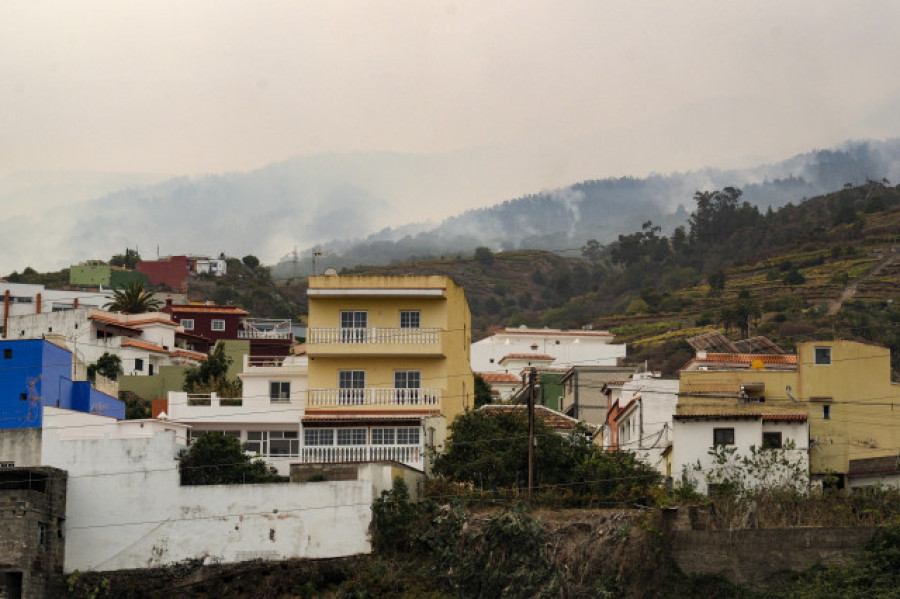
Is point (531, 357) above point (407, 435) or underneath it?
above

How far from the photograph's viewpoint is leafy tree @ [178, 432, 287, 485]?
4112cm

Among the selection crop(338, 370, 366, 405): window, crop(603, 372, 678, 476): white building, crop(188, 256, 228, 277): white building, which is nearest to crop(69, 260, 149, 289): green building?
crop(188, 256, 228, 277): white building

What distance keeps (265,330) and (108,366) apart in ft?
70.2

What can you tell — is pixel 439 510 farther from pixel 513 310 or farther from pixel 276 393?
pixel 513 310

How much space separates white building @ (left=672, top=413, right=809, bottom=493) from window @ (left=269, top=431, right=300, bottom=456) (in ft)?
40.1

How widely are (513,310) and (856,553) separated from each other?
11659 cm

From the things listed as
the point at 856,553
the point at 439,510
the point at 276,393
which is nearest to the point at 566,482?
the point at 439,510

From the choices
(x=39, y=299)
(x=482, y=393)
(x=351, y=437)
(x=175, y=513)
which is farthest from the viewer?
(x=39, y=299)

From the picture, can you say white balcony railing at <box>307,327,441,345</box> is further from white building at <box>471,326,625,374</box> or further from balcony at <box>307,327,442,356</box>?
white building at <box>471,326,625,374</box>

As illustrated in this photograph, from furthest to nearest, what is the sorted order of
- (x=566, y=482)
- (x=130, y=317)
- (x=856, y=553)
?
(x=130, y=317), (x=566, y=482), (x=856, y=553)

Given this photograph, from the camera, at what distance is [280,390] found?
163 feet

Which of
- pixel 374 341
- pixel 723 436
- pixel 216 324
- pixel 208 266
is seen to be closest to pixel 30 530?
pixel 374 341

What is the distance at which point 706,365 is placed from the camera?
52.9m

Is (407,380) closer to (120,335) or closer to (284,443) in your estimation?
(284,443)
